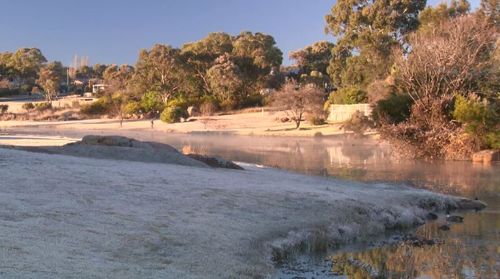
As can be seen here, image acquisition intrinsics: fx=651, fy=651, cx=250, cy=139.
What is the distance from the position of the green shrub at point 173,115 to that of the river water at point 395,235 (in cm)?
2347

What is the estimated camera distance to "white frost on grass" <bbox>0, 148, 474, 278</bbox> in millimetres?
9281

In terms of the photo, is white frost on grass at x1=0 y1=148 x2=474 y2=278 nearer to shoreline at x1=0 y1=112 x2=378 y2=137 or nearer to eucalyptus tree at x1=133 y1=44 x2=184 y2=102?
shoreline at x1=0 y1=112 x2=378 y2=137

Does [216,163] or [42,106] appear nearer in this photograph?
[216,163]

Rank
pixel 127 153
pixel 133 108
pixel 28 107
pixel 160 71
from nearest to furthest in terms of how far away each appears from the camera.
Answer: pixel 127 153 < pixel 133 108 < pixel 160 71 < pixel 28 107

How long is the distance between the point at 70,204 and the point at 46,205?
0.54 meters

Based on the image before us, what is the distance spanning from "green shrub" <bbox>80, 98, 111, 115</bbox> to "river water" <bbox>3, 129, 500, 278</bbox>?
4188 centimetres

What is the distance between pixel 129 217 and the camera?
1230 cm

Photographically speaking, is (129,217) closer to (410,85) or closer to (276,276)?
(276,276)

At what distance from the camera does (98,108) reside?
89.1 meters

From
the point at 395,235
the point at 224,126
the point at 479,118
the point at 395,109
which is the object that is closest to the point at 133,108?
the point at 224,126

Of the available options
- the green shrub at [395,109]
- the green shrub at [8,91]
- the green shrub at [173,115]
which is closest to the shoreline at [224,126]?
the green shrub at [173,115]

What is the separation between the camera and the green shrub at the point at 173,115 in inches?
2884

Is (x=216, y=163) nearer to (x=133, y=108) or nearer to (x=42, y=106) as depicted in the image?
(x=133, y=108)

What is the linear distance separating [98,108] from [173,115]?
19.8m
